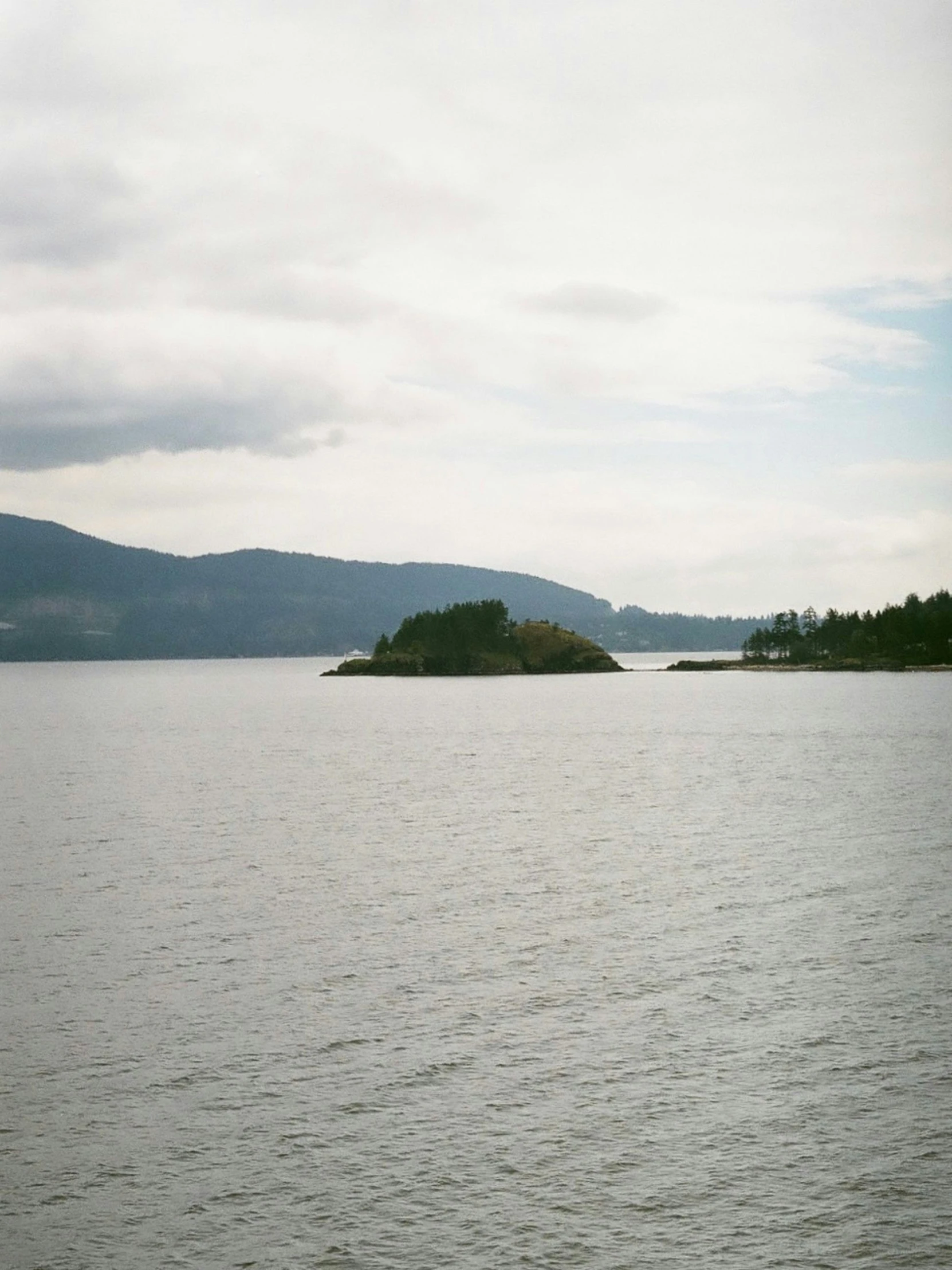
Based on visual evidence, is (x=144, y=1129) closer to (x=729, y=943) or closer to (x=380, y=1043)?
(x=380, y=1043)

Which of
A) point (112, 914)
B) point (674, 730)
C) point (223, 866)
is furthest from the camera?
point (674, 730)

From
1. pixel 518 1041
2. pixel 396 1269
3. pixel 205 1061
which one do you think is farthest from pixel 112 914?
pixel 396 1269

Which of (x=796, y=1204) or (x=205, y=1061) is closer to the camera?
(x=796, y=1204)

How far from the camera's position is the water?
1859 centimetres

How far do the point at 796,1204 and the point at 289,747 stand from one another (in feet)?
343

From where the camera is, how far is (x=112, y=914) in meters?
40.8

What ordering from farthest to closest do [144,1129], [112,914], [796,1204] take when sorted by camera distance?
1. [112,914]
2. [144,1129]
3. [796,1204]

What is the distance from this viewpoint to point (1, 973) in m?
33.1

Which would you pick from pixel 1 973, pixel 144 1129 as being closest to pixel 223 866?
pixel 1 973

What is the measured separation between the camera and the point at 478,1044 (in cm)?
2680

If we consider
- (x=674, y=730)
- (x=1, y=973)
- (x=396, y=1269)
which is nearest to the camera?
(x=396, y=1269)

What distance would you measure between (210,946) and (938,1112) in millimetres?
21730

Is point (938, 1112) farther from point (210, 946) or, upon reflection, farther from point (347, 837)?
point (347, 837)

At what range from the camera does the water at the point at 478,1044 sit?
61.0 ft
